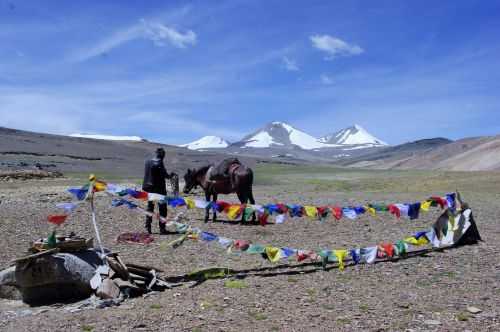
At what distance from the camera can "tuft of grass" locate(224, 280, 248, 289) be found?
948 cm

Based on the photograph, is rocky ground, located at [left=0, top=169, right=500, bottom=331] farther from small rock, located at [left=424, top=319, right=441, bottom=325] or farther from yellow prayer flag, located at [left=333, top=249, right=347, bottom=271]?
yellow prayer flag, located at [left=333, top=249, right=347, bottom=271]

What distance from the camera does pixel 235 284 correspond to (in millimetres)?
9586

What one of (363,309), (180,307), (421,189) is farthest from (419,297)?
(421,189)

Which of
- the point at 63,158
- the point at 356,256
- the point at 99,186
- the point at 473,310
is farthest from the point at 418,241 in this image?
the point at 63,158

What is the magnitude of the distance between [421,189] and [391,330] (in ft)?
94.6

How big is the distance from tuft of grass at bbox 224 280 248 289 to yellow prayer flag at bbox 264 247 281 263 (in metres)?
Answer: 1.26

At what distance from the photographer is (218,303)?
844 cm

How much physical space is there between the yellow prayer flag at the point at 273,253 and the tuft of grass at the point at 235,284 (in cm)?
126

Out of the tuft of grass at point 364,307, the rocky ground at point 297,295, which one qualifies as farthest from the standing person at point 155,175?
the tuft of grass at point 364,307

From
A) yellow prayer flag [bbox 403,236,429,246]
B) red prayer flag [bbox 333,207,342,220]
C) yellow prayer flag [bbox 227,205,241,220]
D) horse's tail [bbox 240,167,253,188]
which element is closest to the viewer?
yellow prayer flag [bbox 227,205,241,220]

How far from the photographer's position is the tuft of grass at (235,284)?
9477 mm

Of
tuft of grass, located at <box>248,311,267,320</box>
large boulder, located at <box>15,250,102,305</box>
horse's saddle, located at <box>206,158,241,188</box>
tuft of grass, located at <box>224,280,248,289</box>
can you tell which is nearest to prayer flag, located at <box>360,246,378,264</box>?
tuft of grass, located at <box>224,280,248,289</box>

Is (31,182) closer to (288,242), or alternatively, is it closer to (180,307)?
(288,242)

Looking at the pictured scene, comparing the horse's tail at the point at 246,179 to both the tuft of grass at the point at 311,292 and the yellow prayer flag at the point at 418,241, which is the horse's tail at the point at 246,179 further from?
the tuft of grass at the point at 311,292
